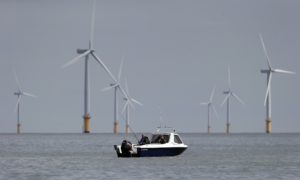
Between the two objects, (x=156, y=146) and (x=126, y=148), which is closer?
(x=156, y=146)

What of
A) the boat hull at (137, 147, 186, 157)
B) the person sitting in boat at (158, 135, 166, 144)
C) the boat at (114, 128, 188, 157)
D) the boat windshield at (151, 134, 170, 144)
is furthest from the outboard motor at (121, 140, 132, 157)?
the person sitting in boat at (158, 135, 166, 144)

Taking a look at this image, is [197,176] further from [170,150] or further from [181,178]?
[170,150]

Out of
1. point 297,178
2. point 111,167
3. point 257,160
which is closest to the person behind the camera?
point 297,178

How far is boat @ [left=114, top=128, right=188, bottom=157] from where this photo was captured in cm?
12475

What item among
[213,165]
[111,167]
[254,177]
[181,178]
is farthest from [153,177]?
[213,165]

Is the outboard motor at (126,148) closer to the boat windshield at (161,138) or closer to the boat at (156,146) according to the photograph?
the boat at (156,146)

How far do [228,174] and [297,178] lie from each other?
791cm

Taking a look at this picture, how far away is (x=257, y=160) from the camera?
136m

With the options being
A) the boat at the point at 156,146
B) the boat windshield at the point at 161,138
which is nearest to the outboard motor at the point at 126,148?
the boat at the point at 156,146

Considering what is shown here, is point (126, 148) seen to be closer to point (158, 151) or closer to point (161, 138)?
point (158, 151)

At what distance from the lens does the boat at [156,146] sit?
124750mm

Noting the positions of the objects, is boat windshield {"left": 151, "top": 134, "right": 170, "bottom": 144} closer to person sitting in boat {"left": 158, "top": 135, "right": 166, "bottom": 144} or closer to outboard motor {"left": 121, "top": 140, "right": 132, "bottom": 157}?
person sitting in boat {"left": 158, "top": 135, "right": 166, "bottom": 144}

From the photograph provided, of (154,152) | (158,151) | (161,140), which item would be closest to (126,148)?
(154,152)

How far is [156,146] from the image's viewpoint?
125 meters
